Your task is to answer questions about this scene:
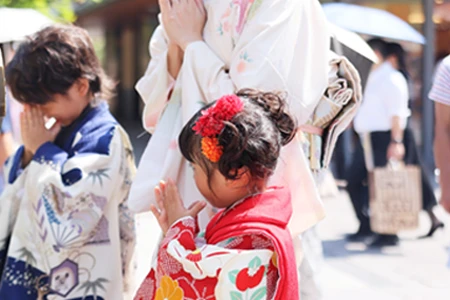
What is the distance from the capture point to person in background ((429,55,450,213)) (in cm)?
292

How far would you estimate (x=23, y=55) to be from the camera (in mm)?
3035

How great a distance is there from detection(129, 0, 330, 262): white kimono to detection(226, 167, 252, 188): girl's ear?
215 mm

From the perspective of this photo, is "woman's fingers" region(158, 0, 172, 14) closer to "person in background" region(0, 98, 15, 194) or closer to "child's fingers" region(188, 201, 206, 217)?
"child's fingers" region(188, 201, 206, 217)

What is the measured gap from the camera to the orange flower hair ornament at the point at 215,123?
218cm

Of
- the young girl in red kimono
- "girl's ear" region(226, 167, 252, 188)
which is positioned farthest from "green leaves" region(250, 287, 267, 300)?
"girl's ear" region(226, 167, 252, 188)

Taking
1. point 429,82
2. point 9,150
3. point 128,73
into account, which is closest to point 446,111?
point 9,150

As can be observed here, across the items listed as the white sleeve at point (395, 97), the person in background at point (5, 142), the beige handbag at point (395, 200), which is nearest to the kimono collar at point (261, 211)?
the person in background at point (5, 142)

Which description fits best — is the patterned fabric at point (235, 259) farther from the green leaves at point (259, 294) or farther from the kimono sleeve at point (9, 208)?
the kimono sleeve at point (9, 208)

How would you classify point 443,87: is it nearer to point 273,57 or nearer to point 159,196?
point 273,57

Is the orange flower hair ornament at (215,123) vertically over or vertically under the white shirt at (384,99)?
over

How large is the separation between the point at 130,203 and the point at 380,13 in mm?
5245

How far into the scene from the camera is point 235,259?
2.17 m

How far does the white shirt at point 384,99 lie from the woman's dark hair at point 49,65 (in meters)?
4.33

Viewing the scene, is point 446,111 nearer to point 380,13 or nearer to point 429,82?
point 380,13
